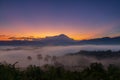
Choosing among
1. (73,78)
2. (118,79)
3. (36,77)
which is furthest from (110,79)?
(36,77)

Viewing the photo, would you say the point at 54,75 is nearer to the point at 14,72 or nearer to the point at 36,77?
the point at 36,77

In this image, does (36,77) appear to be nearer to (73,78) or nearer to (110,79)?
(73,78)

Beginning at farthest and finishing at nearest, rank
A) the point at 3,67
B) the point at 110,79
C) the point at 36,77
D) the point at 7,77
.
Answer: the point at 36,77
the point at 110,79
the point at 3,67
the point at 7,77

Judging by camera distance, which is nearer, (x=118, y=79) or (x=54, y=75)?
(x=118, y=79)

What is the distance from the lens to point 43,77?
7119 centimetres

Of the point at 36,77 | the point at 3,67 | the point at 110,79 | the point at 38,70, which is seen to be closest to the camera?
the point at 3,67

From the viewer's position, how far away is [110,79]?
67.8 meters

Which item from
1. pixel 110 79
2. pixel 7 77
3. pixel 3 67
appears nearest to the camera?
pixel 7 77

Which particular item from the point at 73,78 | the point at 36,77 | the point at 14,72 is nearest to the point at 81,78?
the point at 73,78

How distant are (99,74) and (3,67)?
143ft

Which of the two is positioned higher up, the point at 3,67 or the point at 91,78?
the point at 3,67

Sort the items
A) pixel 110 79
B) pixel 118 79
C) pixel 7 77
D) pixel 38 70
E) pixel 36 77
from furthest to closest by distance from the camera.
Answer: pixel 38 70
pixel 36 77
pixel 110 79
pixel 118 79
pixel 7 77

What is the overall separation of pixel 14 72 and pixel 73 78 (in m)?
36.2

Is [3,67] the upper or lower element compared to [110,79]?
upper
